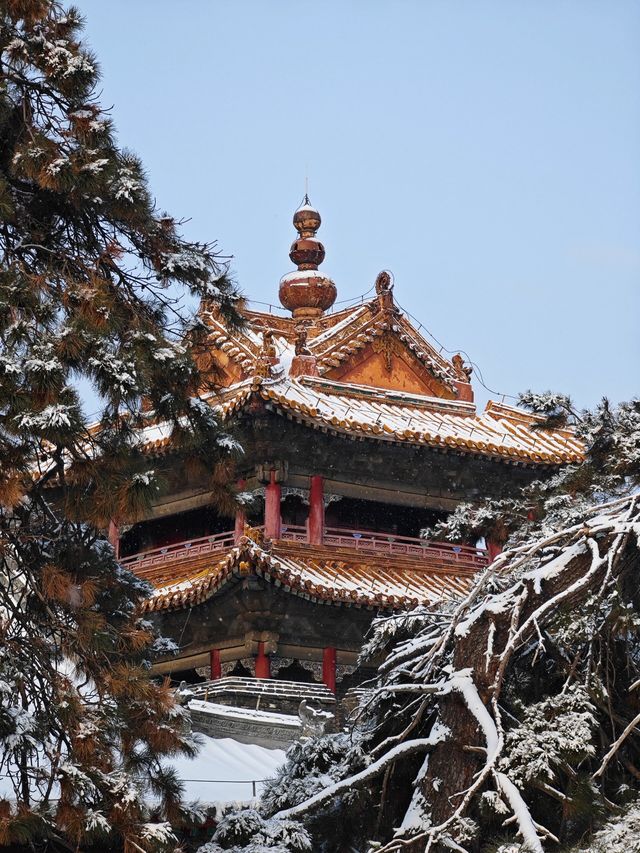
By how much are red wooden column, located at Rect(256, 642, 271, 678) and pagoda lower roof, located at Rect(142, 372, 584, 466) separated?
269 centimetres

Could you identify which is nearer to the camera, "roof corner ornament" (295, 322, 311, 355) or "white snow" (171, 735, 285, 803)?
"white snow" (171, 735, 285, 803)

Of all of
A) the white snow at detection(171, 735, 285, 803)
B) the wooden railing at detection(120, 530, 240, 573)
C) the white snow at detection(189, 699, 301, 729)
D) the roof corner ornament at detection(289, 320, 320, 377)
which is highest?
the roof corner ornament at detection(289, 320, 320, 377)

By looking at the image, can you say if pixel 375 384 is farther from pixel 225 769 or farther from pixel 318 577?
pixel 225 769

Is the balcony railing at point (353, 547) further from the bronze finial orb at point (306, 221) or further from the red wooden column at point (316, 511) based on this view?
the bronze finial orb at point (306, 221)

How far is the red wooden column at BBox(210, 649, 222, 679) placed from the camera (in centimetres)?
1938

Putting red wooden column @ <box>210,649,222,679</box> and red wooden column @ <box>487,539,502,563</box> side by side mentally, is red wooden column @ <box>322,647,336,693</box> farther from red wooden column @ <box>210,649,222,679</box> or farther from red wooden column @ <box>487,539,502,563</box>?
red wooden column @ <box>487,539,502,563</box>

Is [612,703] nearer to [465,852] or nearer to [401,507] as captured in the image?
[465,852]

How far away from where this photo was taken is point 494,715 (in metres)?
9.77

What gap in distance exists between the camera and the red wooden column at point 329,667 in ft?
63.7

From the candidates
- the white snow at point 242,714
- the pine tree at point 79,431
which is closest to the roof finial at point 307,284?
the white snow at point 242,714

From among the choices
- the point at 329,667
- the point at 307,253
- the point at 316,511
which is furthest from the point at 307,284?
the point at 329,667

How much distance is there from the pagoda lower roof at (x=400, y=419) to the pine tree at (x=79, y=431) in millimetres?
7414

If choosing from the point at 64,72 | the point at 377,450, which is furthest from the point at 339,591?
the point at 64,72

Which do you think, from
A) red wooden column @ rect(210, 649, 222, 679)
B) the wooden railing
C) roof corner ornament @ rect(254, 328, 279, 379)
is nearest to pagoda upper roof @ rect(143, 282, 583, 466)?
roof corner ornament @ rect(254, 328, 279, 379)
